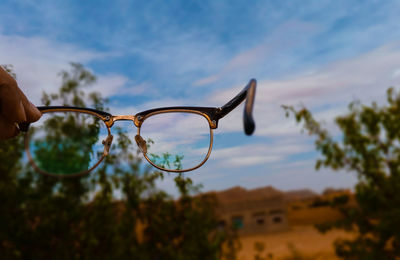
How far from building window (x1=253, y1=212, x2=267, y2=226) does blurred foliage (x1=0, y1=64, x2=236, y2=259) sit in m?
7.82

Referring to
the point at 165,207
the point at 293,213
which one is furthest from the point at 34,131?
the point at 293,213

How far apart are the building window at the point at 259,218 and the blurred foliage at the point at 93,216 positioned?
25.7 feet

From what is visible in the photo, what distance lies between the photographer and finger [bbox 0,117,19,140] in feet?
3.17

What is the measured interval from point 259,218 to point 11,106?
34.5 feet

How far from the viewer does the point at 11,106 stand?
0.91 m

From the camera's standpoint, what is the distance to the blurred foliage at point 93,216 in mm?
2781

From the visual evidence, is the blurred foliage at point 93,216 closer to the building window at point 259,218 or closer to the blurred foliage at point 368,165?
the blurred foliage at point 368,165

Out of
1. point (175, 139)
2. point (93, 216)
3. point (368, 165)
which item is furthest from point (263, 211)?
point (175, 139)

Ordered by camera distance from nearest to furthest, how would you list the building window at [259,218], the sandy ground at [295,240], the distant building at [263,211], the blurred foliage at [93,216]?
1. the blurred foliage at [93,216]
2. the sandy ground at [295,240]
3. the distant building at [263,211]
4. the building window at [259,218]

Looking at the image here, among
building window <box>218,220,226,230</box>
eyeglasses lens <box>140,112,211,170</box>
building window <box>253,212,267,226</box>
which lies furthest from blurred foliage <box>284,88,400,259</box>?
building window <box>253,212,267,226</box>

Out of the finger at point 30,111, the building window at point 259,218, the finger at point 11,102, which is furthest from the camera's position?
the building window at point 259,218

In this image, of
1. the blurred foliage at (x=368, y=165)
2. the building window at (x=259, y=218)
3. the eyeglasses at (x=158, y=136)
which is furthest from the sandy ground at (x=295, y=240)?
the eyeglasses at (x=158, y=136)

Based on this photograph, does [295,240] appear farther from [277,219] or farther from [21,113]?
[21,113]

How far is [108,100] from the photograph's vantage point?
269 centimetres
